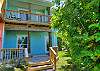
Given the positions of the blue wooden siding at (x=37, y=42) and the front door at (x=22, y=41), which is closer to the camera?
the front door at (x=22, y=41)

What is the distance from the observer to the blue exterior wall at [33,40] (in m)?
19.5

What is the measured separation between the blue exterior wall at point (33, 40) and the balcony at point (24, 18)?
189 centimetres

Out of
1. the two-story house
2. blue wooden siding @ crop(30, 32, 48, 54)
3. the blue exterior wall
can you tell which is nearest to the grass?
the two-story house

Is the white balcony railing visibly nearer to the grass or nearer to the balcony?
the balcony

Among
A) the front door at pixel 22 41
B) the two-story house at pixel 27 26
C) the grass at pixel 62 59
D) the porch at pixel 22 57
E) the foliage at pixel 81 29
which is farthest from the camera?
the front door at pixel 22 41

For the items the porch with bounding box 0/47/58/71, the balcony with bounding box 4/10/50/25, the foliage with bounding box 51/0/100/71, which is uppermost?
the balcony with bounding box 4/10/50/25

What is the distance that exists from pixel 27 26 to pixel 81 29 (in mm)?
13916

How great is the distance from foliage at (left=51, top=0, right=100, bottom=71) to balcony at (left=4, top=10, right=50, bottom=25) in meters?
12.2

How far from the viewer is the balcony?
17766 millimetres

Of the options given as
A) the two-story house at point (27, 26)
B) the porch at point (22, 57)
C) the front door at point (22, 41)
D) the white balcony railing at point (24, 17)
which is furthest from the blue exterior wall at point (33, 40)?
the porch at point (22, 57)

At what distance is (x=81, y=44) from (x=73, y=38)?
32 centimetres

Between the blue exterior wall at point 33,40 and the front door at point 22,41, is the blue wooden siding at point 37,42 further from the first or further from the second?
the front door at point 22,41

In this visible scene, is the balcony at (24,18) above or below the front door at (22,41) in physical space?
above

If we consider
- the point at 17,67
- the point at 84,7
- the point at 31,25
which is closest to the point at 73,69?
the point at 84,7
